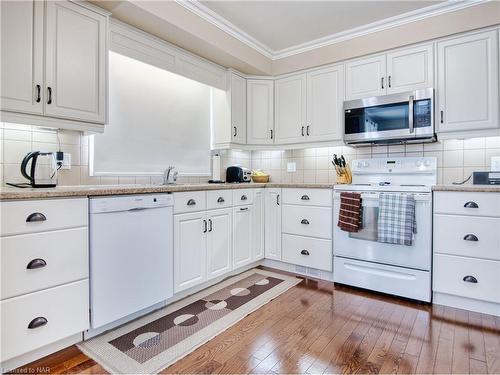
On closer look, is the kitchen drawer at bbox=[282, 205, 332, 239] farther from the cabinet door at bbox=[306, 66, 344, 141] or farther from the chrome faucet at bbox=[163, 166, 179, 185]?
the chrome faucet at bbox=[163, 166, 179, 185]

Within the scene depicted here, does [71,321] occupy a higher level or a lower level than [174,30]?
lower

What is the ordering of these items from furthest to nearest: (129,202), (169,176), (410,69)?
1. (169,176)
2. (410,69)
3. (129,202)

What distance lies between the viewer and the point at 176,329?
6.26 feet

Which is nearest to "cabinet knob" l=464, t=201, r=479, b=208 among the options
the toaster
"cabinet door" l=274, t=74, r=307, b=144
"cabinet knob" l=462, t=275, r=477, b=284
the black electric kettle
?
"cabinet knob" l=462, t=275, r=477, b=284

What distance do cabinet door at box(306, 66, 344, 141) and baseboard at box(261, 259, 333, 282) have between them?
1.36m

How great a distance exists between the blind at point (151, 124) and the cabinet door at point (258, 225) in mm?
676

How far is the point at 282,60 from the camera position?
3.43m

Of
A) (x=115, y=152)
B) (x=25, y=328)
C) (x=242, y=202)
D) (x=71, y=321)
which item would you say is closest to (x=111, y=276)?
(x=71, y=321)

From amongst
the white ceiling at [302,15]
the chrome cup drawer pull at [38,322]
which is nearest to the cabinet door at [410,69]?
the white ceiling at [302,15]

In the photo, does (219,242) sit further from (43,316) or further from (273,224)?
(43,316)

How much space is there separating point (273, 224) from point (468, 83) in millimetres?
2109

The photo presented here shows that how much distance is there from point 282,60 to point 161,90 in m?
1.46

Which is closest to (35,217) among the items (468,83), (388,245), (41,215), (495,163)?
(41,215)

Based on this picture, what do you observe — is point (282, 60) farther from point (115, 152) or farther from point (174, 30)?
point (115, 152)
